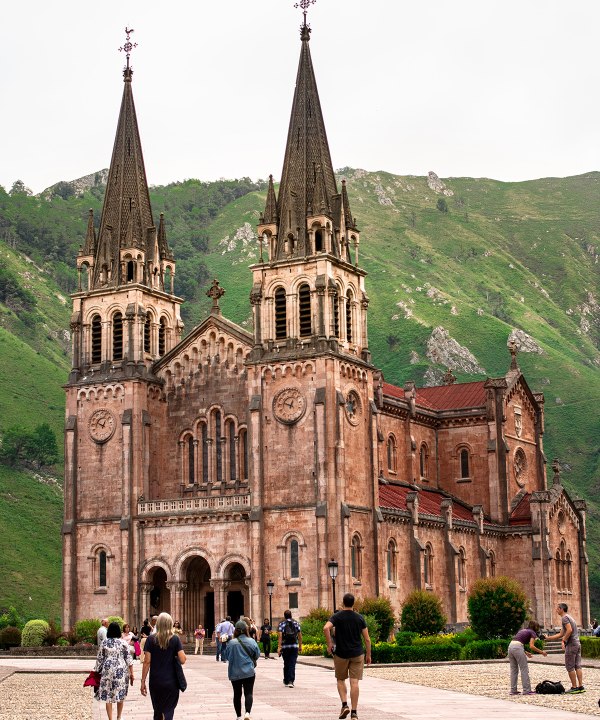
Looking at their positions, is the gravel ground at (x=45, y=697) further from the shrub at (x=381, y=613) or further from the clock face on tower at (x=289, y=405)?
the clock face on tower at (x=289, y=405)

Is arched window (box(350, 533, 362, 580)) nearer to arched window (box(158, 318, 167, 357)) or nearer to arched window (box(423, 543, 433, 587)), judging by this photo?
arched window (box(423, 543, 433, 587))

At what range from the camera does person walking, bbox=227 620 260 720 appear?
25708mm

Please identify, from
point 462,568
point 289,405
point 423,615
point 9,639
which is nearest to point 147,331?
→ point 289,405

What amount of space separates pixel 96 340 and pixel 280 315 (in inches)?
490

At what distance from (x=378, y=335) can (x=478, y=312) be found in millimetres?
16951

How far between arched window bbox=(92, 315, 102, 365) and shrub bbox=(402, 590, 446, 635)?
84.1 ft

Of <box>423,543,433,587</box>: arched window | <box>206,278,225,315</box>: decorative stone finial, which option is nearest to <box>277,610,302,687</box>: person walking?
<box>423,543,433,587</box>: arched window

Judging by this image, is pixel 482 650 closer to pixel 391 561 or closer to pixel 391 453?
pixel 391 561

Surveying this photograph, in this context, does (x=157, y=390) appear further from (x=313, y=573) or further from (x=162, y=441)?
(x=313, y=573)

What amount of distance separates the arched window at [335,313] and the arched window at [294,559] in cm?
1161

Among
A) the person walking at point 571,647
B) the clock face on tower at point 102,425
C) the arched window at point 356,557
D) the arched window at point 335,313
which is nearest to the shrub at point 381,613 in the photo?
the arched window at point 356,557

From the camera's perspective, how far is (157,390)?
75500 millimetres

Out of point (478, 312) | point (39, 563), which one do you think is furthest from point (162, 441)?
point (478, 312)

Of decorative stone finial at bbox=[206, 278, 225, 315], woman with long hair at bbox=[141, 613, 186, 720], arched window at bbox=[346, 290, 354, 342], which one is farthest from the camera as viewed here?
decorative stone finial at bbox=[206, 278, 225, 315]
